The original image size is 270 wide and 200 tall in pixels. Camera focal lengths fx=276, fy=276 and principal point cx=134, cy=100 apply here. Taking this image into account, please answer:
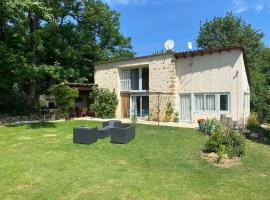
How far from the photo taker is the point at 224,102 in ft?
62.8

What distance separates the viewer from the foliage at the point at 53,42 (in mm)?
22859

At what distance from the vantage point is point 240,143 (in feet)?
34.7

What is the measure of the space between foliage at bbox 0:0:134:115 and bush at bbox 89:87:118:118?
15.3ft

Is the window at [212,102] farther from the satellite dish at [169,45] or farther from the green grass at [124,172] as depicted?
the green grass at [124,172]

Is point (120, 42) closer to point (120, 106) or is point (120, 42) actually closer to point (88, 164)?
point (120, 106)

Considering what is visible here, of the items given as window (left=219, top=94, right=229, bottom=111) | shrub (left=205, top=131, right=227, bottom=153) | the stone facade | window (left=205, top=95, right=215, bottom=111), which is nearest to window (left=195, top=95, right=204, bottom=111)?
window (left=205, top=95, right=215, bottom=111)

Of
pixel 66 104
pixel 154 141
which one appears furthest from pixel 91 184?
pixel 66 104

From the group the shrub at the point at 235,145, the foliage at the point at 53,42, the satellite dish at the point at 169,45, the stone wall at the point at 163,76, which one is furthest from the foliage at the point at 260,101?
the foliage at the point at 53,42

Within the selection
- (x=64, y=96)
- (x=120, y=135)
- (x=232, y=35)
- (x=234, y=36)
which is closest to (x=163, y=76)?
(x=64, y=96)

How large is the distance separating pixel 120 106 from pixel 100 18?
46.0 feet

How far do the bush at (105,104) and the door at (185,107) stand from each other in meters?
6.35

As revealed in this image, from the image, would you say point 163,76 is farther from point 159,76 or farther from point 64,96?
point 64,96

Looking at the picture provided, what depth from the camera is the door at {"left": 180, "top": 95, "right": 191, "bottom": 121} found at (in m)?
20.9

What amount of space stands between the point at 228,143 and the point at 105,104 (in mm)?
15243
